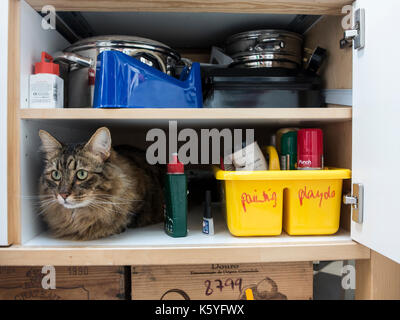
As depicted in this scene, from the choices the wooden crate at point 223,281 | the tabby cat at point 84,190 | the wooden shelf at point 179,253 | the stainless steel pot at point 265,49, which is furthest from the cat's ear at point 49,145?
the stainless steel pot at point 265,49

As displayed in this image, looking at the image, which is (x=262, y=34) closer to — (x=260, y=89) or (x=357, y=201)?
(x=260, y=89)

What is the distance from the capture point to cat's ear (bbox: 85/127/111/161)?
725 mm

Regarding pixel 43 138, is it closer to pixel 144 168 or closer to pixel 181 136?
pixel 144 168

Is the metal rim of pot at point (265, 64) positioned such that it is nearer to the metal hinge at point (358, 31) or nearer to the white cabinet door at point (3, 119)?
the metal hinge at point (358, 31)

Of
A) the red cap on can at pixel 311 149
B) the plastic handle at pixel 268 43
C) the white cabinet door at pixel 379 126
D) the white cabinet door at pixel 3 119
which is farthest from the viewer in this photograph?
the plastic handle at pixel 268 43

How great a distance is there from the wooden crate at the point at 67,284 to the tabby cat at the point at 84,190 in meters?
0.09

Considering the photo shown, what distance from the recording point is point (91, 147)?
2.44 feet

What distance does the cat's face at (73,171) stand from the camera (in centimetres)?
70

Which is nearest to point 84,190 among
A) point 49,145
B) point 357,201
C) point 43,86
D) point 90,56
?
point 49,145

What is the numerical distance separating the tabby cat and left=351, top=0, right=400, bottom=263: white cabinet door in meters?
0.60

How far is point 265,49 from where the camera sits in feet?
3.01

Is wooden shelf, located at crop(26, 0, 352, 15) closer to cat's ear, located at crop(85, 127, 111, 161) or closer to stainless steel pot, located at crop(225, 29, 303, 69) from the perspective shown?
stainless steel pot, located at crop(225, 29, 303, 69)

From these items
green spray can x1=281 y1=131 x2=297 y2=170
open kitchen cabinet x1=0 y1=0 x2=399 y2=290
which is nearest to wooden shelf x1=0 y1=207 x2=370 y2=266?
open kitchen cabinet x1=0 y1=0 x2=399 y2=290
